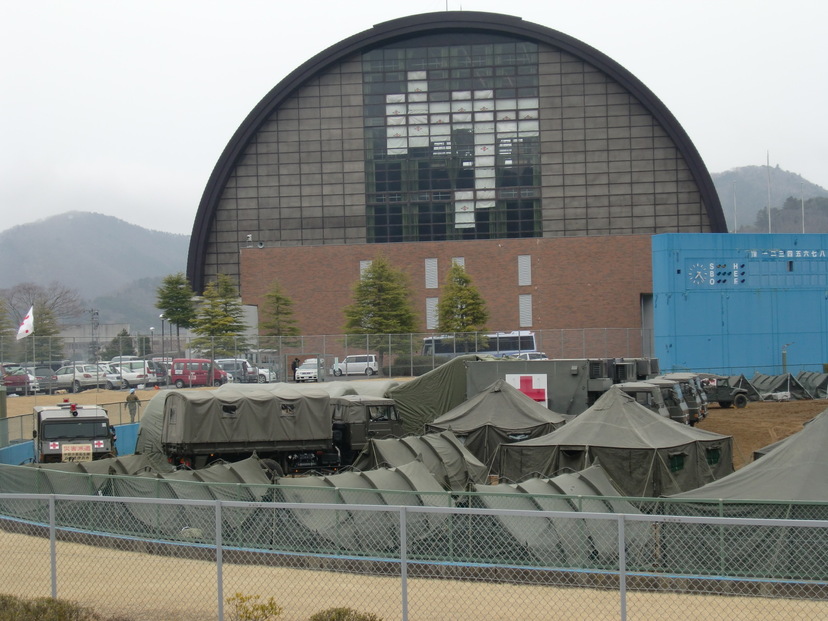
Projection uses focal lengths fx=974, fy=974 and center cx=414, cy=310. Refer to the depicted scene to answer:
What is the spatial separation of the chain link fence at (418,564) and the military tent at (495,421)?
12472 millimetres

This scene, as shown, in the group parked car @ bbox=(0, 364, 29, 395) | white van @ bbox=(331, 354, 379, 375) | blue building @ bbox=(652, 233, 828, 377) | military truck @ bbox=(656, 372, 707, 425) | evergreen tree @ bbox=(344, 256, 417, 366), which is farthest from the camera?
evergreen tree @ bbox=(344, 256, 417, 366)

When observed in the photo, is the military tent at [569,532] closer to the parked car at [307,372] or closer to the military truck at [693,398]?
the military truck at [693,398]

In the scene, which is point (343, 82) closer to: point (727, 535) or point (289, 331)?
point (289, 331)

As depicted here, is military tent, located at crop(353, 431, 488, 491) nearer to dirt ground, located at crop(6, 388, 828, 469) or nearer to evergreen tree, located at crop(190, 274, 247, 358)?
dirt ground, located at crop(6, 388, 828, 469)

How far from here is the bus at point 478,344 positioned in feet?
171

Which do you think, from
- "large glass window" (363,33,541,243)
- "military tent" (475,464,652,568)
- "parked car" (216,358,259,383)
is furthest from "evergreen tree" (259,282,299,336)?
"military tent" (475,464,652,568)

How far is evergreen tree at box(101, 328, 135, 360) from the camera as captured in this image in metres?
42.7

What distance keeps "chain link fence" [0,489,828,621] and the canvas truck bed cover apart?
10.8m

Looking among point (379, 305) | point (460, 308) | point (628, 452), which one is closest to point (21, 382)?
point (379, 305)

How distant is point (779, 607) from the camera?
993cm

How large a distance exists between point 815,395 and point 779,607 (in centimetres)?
3839

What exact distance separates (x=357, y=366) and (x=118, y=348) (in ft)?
44.1

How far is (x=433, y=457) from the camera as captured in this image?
20562mm

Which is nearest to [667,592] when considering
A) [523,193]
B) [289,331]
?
[289,331]
